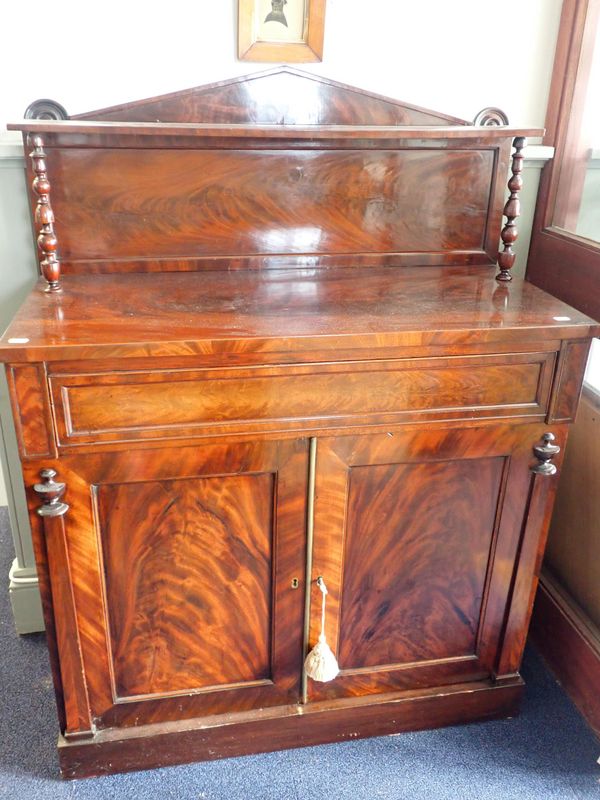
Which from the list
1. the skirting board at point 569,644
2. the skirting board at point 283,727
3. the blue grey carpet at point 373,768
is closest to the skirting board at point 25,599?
the blue grey carpet at point 373,768

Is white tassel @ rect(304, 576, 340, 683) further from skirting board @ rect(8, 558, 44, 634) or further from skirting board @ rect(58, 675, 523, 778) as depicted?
skirting board @ rect(8, 558, 44, 634)

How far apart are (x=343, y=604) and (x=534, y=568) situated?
39 centimetres

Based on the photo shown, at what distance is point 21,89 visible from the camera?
136cm

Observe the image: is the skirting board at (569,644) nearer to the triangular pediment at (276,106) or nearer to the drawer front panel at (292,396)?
the drawer front panel at (292,396)

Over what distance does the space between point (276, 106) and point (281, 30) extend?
0.51 feet

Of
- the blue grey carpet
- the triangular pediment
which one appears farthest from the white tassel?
the triangular pediment

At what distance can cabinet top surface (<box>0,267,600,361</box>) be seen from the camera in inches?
40.6

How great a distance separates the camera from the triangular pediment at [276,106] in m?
1.36

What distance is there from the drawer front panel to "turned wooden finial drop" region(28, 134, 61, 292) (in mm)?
317

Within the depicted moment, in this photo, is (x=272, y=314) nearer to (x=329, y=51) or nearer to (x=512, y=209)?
(x=512, y=209)

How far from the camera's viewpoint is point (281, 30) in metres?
1.40

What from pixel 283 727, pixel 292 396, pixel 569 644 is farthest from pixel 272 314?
pixel 569 644

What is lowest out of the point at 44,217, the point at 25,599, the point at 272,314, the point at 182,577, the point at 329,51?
the point at 25,599

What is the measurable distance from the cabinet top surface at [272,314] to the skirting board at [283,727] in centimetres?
78
